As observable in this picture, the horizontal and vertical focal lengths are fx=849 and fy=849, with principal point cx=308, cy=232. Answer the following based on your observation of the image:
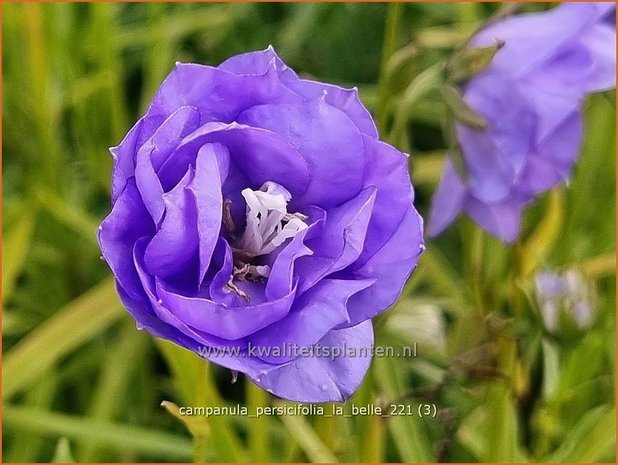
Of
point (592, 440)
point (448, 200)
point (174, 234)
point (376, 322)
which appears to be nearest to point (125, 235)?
point (174, 234)

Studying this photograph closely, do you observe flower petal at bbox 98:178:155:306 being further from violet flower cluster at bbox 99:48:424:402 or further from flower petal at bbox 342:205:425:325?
flower petal at bbox 342:205:425:325

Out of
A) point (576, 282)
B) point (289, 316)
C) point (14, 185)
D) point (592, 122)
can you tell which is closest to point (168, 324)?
point (289, 316)

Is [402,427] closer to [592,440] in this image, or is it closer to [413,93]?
[592,440]

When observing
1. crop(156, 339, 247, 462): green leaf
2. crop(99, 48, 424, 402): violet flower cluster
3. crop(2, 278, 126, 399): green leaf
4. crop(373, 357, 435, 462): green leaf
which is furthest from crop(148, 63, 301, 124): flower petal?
crop(2, 278, 126, 399): green leaf

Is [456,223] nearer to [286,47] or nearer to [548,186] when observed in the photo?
[286,47]

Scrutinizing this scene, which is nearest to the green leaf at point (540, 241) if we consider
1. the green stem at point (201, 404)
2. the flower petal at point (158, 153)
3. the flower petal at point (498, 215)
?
the flower petal at point (498, 215)

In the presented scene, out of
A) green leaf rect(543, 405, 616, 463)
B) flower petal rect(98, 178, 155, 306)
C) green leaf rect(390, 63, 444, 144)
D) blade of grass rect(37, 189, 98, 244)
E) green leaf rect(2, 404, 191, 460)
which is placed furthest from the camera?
blade of grass rect(37, 189, 98, 244)
